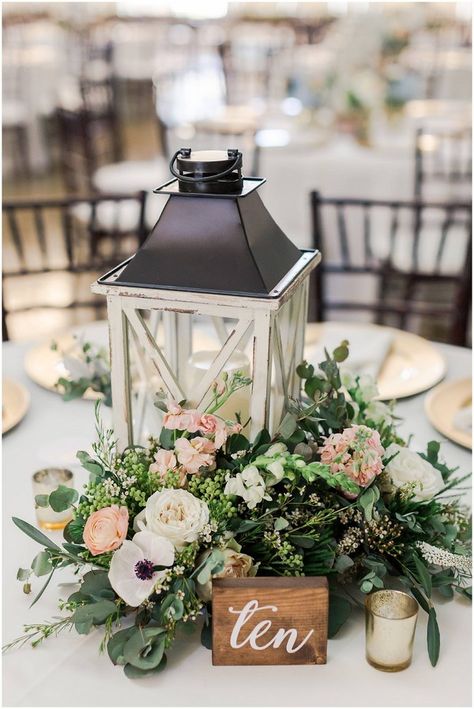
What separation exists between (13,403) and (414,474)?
81 centimetres

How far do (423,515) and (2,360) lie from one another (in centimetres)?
104

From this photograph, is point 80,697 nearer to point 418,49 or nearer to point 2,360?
point 2,360

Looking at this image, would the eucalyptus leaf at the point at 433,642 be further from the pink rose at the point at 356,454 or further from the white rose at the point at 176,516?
the white rose at the point at 176,516

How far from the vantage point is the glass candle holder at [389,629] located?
919 mm

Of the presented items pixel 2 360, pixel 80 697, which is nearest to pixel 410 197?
pixel 2 360

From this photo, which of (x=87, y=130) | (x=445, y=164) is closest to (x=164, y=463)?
(x=445, y=164)

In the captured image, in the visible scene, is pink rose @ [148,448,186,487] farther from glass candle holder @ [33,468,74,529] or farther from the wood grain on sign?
glass candle holder @ [33,468,74,529]

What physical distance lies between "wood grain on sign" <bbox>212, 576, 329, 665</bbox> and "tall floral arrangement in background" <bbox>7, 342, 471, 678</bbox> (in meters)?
0.03

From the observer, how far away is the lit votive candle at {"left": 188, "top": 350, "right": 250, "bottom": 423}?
110cm

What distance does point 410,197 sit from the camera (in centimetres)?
341

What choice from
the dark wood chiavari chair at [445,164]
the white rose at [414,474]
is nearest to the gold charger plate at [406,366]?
the white rose at [414,474]

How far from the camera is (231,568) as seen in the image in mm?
934

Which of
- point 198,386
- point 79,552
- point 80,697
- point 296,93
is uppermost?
point 296,93

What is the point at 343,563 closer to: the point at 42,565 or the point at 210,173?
the point at 42,565
